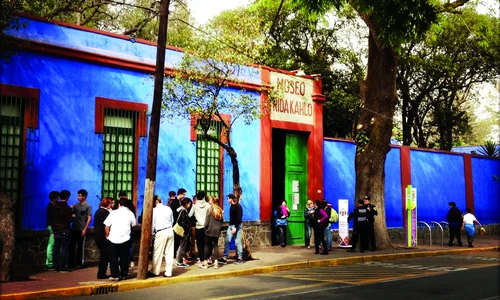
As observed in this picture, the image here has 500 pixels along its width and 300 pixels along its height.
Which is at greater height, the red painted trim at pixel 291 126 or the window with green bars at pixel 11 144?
the red painted trim at pixel 291 126

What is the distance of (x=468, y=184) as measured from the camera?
27969 millimetres

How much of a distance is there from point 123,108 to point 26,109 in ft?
8.99

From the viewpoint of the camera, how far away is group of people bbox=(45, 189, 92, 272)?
496 inches

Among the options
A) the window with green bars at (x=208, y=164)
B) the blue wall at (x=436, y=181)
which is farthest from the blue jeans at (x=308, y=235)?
the blue wall at (x=436, y=181)

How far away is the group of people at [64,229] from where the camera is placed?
41.3 feet

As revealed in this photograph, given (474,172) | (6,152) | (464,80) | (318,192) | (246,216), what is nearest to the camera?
(6,152)

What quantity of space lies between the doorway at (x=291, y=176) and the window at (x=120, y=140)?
6031mm

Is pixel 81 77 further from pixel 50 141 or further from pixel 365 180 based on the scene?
pixel 365 180

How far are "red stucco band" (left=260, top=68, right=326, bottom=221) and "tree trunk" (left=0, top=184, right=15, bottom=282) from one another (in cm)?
907

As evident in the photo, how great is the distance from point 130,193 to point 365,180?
758cm

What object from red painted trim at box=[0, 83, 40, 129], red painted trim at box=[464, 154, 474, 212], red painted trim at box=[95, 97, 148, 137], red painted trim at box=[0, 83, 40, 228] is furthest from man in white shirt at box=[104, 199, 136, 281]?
red painted trim at box=[464, 154, 474, 212]

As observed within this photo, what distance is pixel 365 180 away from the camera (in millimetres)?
18328

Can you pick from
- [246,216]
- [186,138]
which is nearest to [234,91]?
[186,138]

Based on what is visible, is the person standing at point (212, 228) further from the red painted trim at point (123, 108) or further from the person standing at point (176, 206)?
the red painted trim at point (123, 108)
